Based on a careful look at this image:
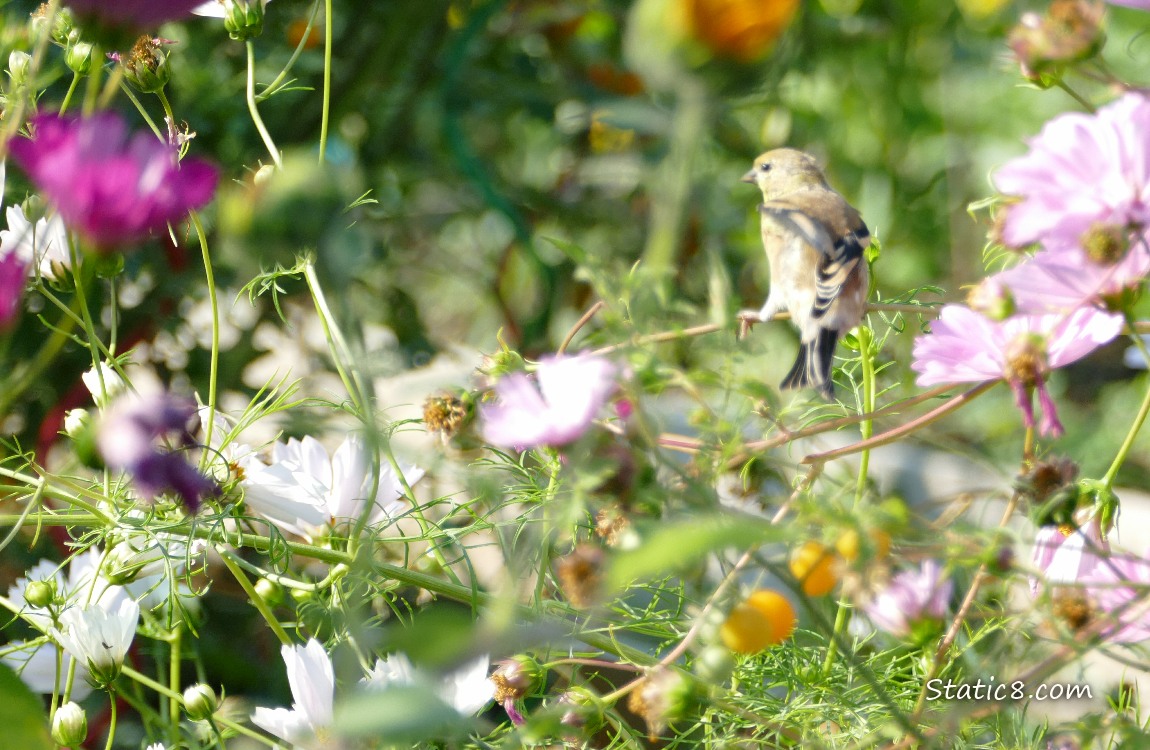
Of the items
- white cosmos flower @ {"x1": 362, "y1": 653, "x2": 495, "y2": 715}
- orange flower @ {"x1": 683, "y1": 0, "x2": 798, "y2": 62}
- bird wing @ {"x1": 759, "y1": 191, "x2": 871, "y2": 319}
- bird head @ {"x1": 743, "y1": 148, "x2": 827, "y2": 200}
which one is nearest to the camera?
orange flower @ {"x1": 683, "y1": 0, "x2": 798, "y2": 62}

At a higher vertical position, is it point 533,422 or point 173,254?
point 533,422

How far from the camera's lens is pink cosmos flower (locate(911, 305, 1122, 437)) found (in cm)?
31

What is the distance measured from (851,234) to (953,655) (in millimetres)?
196

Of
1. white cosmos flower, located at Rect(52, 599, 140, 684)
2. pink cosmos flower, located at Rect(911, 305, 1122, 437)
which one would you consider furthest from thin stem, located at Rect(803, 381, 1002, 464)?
white cosmos flower, located at Rect(52, 599, 140, 684)

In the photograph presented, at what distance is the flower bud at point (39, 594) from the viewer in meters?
0.38

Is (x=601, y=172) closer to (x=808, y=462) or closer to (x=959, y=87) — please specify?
(x=959, y=87)

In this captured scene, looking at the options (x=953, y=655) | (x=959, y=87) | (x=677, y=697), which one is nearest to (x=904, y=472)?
(x=959, y=87)

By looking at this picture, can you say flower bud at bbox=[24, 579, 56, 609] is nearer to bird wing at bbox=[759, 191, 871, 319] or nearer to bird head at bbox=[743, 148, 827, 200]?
bird wing at bbox=[759, 191, 871, 319]

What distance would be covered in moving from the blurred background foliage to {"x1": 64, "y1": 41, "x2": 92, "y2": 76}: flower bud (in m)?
0.03

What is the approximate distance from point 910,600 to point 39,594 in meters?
0.28

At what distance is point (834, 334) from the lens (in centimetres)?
44

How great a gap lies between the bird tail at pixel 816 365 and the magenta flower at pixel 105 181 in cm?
22

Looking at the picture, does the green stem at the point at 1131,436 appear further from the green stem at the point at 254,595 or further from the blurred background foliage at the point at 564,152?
the green stem at the point at 254,595

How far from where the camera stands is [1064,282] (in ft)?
0.96
